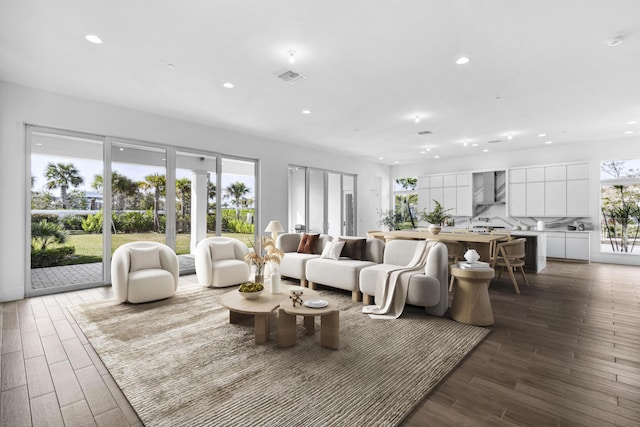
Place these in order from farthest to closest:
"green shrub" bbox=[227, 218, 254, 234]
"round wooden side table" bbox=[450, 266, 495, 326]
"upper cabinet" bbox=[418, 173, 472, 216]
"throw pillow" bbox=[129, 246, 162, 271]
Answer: "upper cabinet" bbox=[418, 173, 472, 216], "green shrub" bbox=[227, 218, 254, 234], "throw pillow" bbox=[129, 246, 162, 271], "round wooden side table" bbox=[450, 266, 495, 326]

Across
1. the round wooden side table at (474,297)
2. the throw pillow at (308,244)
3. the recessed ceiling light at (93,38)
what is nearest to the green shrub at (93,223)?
the recessed ceiling light at (93,38)

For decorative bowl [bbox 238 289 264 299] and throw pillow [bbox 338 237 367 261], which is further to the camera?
throw pillow [bbox 338 237 367 261]

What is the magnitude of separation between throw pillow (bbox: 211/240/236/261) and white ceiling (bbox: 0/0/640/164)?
229cm

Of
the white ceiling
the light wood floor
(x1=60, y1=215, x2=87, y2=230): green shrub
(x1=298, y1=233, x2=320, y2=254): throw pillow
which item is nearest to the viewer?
the light wood floor

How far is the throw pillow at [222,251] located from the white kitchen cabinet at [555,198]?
776 centimetres

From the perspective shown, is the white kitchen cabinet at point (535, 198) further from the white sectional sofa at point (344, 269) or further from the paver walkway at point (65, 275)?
the paver walkway at point (65, 275)

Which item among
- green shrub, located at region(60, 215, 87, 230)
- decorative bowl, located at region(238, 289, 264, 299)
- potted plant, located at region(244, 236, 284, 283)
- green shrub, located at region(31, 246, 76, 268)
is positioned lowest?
decorative bowl, located at region(238, 289, 264, 299)

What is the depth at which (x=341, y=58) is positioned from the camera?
3.48m

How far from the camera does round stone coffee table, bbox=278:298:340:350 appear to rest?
8.82 ft

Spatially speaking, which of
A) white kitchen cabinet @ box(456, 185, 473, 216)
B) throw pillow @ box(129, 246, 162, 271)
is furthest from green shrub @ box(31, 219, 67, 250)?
white kitchen cabinet @ box(456, 185, 473, 216)

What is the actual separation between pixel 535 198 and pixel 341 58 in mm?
7186

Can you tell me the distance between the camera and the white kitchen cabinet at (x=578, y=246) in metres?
7.32

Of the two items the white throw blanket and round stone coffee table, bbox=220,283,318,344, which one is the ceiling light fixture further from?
round stone coffee table, bbox=220,283,318,344

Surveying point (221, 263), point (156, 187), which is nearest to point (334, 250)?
point (221, 263)
